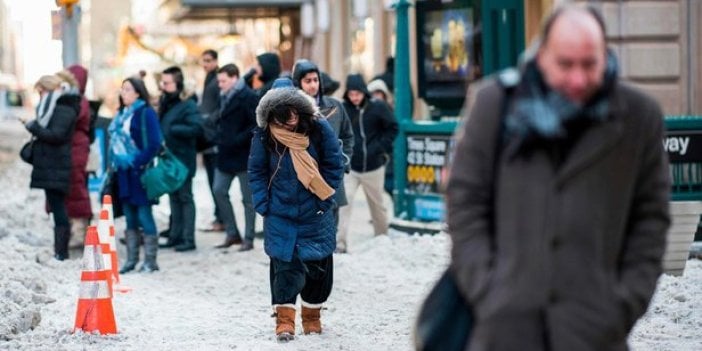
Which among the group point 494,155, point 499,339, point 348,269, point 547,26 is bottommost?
point 348,269

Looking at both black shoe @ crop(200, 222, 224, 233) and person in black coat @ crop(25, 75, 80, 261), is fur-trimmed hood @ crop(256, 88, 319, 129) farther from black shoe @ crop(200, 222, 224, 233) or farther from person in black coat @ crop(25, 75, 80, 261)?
black shoe @ crop(200, 222, 224, 233)

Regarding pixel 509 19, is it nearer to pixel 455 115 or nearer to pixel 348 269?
pixel 455 115

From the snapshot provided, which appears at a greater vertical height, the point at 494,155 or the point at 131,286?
the point at 494,155

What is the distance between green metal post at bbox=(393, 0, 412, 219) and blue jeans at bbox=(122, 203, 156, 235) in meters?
3.39

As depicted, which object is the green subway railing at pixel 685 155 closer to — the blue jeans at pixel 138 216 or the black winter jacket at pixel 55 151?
the blue jeans at pixel 138 216

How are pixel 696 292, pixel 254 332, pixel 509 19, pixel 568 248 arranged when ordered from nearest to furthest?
pixel 568 248 < pixel 254 332 < pixel 696 292 < pixel 509 19

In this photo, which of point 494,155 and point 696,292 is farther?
Answer: point 696,292

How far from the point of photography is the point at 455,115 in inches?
792

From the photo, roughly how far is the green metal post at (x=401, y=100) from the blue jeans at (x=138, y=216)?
339 centimetres

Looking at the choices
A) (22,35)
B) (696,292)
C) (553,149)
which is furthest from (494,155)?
(22,35)

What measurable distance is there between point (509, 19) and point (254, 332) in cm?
986

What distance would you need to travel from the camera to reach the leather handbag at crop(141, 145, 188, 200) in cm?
1406

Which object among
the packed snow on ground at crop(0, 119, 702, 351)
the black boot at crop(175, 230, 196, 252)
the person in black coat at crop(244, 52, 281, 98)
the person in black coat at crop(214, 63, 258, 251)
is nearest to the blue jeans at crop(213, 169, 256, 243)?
the person in black coat at crop(214, 63, 258, 251)

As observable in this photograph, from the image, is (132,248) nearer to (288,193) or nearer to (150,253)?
(150,253)
